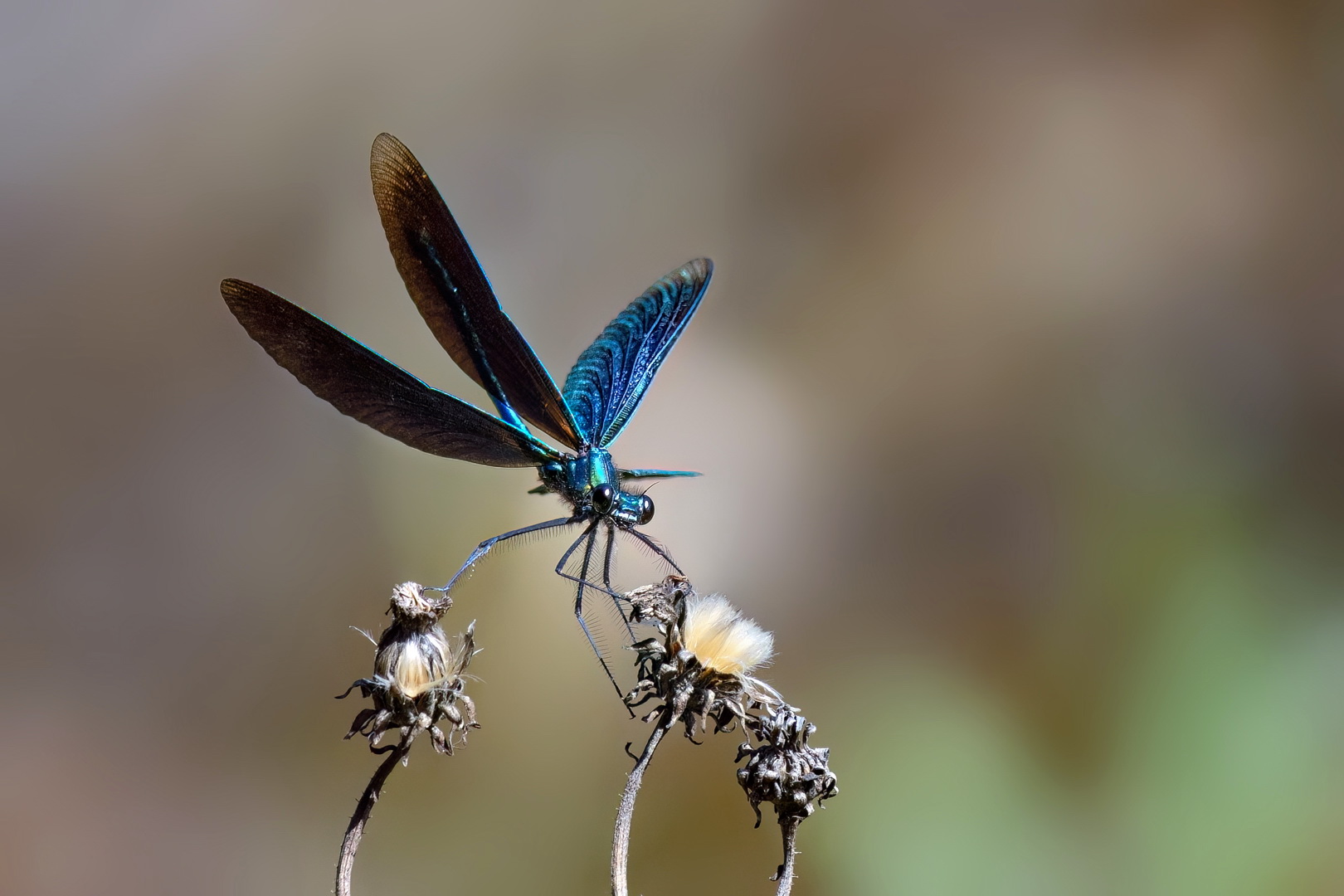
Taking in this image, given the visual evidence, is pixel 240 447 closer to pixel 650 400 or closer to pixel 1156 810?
pixel 650 400

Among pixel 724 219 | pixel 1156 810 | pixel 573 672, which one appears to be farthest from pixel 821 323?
pixel 1156 810

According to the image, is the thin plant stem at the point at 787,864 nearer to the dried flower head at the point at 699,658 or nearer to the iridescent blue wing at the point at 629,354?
the dried flower head at the point at 699,658

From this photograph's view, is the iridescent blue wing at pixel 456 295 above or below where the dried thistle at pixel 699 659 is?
above

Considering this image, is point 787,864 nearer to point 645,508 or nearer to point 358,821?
point 358,821

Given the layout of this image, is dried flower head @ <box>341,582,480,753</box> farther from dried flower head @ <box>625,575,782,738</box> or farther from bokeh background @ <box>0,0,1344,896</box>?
bokeh background @ <box>0,0,1344,896</box>

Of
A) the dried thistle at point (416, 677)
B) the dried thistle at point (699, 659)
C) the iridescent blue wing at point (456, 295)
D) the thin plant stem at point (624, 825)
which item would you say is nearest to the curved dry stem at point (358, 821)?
the dried thistle at point (416, 677)

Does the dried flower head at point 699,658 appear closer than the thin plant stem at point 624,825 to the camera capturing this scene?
No
